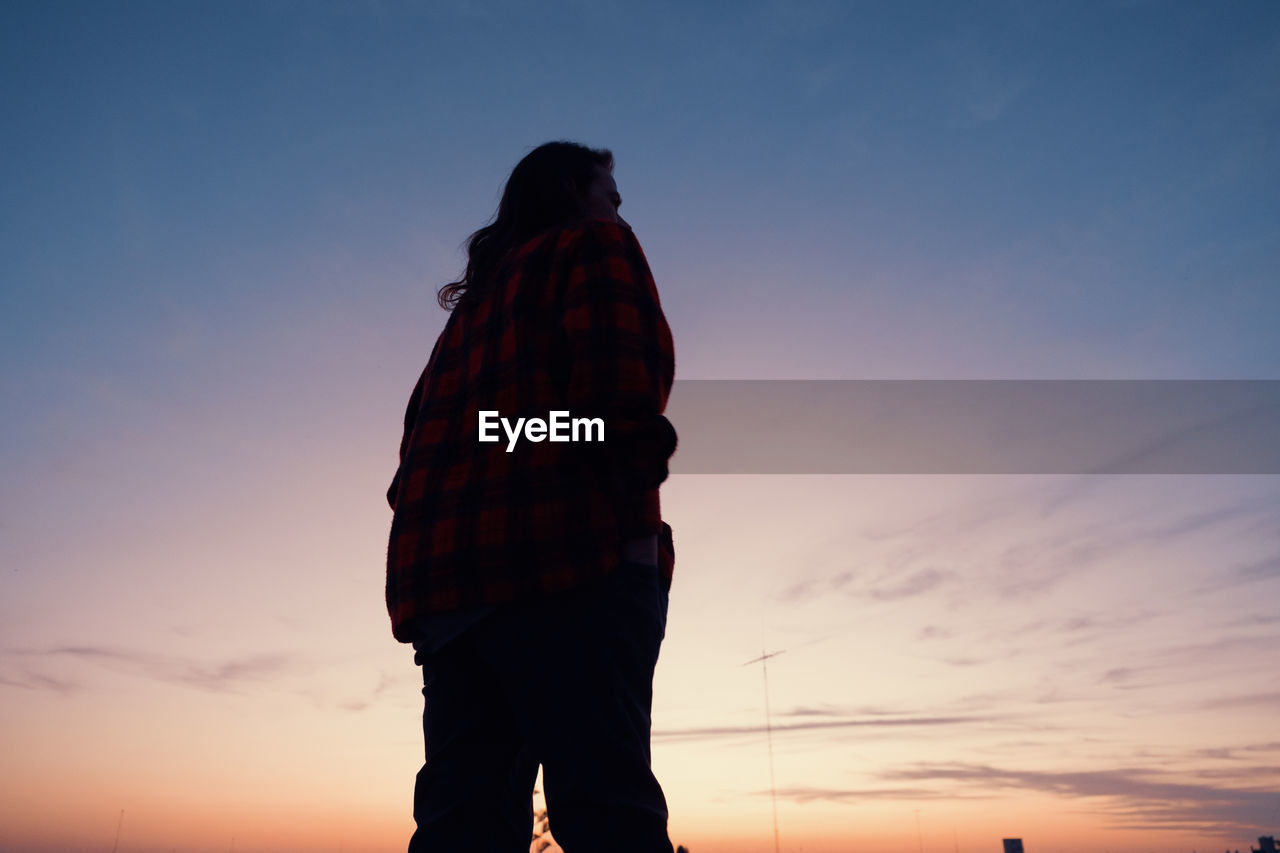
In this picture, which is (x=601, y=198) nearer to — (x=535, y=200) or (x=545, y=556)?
(x=535, y=200)

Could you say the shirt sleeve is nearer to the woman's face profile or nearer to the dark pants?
the dark pants

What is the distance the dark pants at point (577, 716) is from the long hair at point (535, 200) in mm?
1054

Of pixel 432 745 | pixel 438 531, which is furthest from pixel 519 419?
pixel 432 745

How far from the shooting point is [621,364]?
171cm

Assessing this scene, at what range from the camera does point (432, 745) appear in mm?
1782

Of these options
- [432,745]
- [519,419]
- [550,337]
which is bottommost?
[432,745]

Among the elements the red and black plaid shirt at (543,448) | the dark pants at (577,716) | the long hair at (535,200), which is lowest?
the dark pants at (577,716)

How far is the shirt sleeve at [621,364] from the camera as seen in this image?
166cm

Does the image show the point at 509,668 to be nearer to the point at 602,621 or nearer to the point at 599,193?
the point at 602,621

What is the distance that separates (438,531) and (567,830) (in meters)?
0.65

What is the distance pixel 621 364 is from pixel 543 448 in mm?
246

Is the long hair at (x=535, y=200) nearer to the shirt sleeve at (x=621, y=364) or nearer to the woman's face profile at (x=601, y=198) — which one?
the woman's face profile at (x=601, y=198)

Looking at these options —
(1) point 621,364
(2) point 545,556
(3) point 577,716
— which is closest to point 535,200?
(1) point 621,364

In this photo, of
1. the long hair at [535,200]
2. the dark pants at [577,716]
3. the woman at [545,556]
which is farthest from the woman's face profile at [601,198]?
the dark pants at [577,716]
